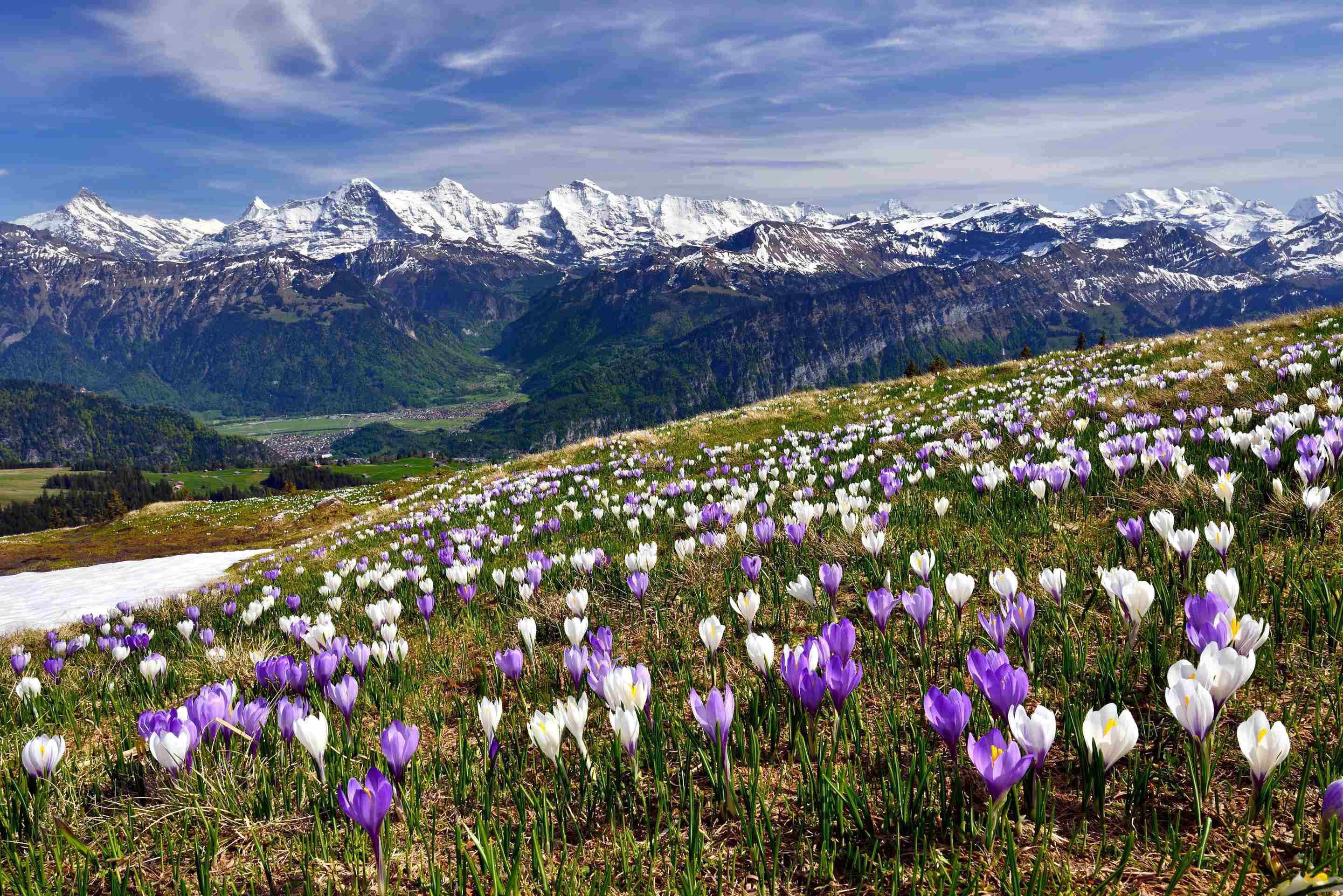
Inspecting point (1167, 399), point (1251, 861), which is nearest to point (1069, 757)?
point (1251, 861)

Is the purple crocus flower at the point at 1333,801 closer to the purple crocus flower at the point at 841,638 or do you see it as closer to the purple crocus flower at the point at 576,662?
the purple crocus flower at the point at 841,638

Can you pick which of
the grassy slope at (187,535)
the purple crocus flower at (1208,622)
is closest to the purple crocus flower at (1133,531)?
the purple crocus flower at (1208,622)

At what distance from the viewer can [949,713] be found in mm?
2010

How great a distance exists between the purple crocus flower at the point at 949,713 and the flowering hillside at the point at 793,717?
Answer: 0.04 ft

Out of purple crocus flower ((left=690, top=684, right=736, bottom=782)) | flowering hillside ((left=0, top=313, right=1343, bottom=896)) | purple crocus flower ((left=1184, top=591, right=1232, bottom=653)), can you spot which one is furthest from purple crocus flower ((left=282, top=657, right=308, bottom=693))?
purple crocus flower ((left=1184, top=591, right=1232, bottom=653))

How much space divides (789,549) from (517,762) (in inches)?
119

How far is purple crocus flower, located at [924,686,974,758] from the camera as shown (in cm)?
198

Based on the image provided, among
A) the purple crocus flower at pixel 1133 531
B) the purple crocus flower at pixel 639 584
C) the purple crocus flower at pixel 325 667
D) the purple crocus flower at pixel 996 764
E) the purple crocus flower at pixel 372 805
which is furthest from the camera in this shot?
the purple crocus flower at pixel 639 584

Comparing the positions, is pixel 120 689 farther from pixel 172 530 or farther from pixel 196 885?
pixel 172 530

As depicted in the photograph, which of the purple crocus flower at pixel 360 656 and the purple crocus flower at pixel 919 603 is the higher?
the purple crocus flower at pixel 919 603

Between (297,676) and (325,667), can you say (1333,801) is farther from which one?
(297,676)

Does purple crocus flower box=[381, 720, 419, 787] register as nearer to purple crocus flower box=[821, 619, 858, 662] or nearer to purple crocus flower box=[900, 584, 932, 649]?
purple crocus flower box=[821, 619, 858, 662]

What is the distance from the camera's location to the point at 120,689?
4723 millimetres

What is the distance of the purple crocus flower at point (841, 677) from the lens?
89.0 inches
